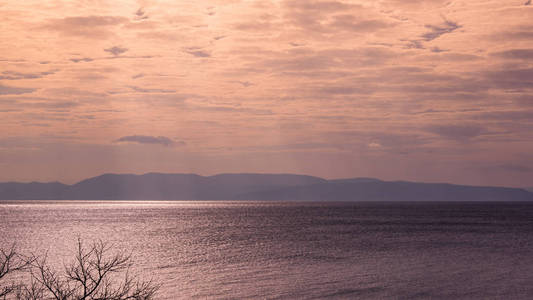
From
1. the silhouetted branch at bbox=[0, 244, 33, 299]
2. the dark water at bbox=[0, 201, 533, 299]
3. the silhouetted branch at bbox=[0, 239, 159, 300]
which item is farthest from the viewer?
the dark water at bbox=[0, 201, 533, 299]

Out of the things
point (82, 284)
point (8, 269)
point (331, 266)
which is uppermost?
point (8, 269)

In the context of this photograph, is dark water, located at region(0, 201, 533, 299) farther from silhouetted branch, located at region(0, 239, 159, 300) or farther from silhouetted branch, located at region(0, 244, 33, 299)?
silhouetted branch, located at region(0, 244, 33, 299)

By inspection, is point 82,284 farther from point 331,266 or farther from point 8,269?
point 331,266

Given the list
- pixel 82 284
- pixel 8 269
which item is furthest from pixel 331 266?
pixel 8 269

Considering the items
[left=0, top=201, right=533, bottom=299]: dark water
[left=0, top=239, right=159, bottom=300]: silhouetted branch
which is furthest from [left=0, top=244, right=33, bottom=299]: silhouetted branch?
[left=0, top=201, right=533, bottom=299]: dark water

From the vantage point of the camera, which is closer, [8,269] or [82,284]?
[8,269]

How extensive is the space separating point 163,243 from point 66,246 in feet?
48.0

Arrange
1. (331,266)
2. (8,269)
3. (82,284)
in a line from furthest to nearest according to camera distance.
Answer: (331,266)
(82,284)
(8,269)

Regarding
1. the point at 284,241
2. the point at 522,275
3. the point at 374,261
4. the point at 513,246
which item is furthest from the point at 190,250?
the point at 513,246

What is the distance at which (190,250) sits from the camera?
243ft

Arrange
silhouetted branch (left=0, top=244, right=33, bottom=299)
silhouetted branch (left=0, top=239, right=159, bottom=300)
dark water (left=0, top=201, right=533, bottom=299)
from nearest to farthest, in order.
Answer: silhouetted branch (left=0, top=239, right=159, bottom=300) → silhouetted branch (left=0, top=244, right=33, bottom=299) → dark water (left=0, top=201, right=533, bottom=299)

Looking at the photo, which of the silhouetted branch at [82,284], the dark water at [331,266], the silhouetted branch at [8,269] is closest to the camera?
the silhouetted branch at [82,284]

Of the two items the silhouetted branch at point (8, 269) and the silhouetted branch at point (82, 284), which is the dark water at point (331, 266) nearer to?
the silhouetted branch at point (82, 284)

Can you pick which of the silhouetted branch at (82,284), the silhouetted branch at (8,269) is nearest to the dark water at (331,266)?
the silhouetted branch at (82,284)
